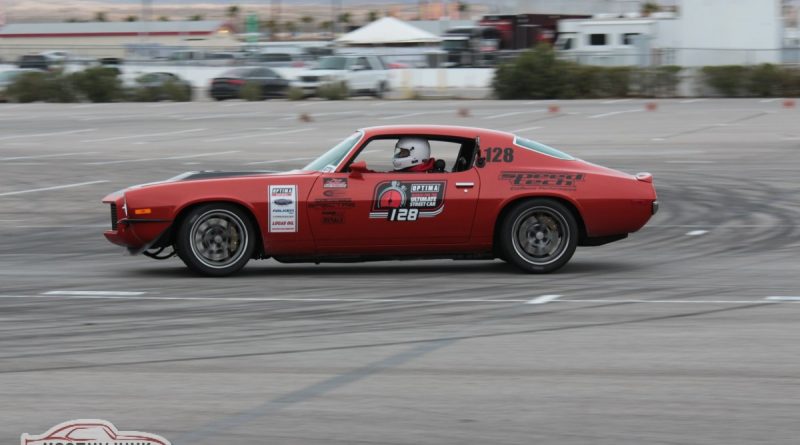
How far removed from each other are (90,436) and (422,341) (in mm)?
2771

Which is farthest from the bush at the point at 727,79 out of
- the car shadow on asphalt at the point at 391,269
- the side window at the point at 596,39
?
the car shadow on asphalt at the point at 391,269

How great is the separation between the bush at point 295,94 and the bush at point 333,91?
678 millimetres

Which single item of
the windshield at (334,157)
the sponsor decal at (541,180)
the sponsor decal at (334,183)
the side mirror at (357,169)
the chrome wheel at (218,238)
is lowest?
the chrome wheel at (218,238)

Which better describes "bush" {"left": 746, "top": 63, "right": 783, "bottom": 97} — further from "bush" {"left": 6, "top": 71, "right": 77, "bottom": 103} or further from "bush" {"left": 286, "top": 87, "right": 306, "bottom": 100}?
"bush" {"left": 6, "top": 71, "right": 77, "bottom": 103}

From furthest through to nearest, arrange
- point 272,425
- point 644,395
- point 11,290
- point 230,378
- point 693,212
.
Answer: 1. point 693,212
2. point 11,290
3. point 230,378
4. point 644,395
5. point 272,425

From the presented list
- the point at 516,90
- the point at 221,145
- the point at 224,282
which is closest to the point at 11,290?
the point at 224,282

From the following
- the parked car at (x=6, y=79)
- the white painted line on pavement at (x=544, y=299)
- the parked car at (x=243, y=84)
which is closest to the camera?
the white painted line on pavement at (x=544, y=299)

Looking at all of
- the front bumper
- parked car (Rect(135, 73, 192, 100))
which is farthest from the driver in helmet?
parked car (Rect(135, 73, 192, 100))

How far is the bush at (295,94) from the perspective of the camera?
1587 inches

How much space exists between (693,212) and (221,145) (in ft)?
41.8

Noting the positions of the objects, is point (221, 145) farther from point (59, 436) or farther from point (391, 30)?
point (391, 30)

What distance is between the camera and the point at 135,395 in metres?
6.18

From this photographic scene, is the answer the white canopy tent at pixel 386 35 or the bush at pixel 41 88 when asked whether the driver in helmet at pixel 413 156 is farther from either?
the white canopy tent at pixel 386 35

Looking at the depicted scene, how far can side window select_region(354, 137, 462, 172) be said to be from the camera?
10023mm
